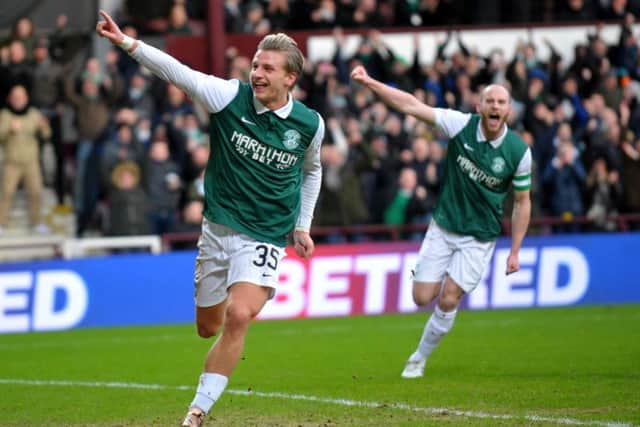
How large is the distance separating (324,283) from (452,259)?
291 inches

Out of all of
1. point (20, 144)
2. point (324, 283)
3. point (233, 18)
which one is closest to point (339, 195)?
point (324, 283)

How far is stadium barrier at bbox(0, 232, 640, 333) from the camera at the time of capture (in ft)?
59.2

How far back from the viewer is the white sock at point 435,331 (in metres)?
11.9

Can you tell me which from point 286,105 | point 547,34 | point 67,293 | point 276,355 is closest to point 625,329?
point 276,355

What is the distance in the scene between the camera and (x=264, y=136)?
29.1 feet

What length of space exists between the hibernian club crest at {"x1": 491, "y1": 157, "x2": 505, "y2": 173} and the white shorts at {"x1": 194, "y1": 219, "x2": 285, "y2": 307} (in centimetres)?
370

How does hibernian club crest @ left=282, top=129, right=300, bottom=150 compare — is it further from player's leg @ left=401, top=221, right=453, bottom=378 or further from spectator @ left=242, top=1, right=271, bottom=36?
spectator @ left=242, top=1, right=271, bottom=36

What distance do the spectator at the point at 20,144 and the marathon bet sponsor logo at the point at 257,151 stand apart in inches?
446

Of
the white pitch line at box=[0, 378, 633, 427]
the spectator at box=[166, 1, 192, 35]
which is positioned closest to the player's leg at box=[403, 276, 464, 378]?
the white pitch line at box=[0, 378, 633, 427]

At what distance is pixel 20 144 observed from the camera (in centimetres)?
1991

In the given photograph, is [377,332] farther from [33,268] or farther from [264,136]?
[264,136]

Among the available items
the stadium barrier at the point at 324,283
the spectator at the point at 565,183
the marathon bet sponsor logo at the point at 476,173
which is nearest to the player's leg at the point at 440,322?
the marathon bet sponsor logo at the point at 476,173

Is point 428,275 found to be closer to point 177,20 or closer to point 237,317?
point 237,317

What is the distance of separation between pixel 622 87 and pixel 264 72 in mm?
17108
